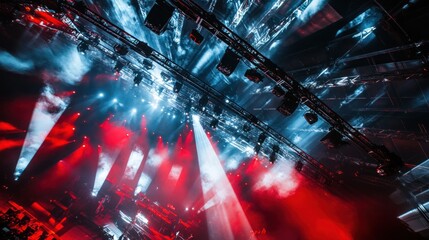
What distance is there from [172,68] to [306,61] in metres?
5.46

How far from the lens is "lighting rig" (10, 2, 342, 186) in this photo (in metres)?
7.95

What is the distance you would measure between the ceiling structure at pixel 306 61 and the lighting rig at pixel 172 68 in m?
0.05

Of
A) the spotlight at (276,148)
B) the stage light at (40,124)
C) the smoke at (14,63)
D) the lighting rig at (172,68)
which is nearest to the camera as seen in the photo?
the lighting rig at (172,68)

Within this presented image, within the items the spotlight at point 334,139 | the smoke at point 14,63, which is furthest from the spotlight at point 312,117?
the smoke at point 14,63

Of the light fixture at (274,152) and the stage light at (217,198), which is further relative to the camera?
the stage light at (217,198)

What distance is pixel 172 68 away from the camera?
9156mm

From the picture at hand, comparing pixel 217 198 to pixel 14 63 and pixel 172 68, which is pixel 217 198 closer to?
pixel 172 68

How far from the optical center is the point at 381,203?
1009 centimetres

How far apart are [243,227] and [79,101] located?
15136 mm

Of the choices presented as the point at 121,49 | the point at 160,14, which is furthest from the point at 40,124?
the point at 160,14

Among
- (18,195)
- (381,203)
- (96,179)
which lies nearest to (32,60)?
(18,195)

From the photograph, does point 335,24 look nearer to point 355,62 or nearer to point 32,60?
point 355,62

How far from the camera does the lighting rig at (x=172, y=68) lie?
7945 millimetres

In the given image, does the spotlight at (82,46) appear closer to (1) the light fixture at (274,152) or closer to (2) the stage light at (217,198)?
(2) the stage light at (217,198)
